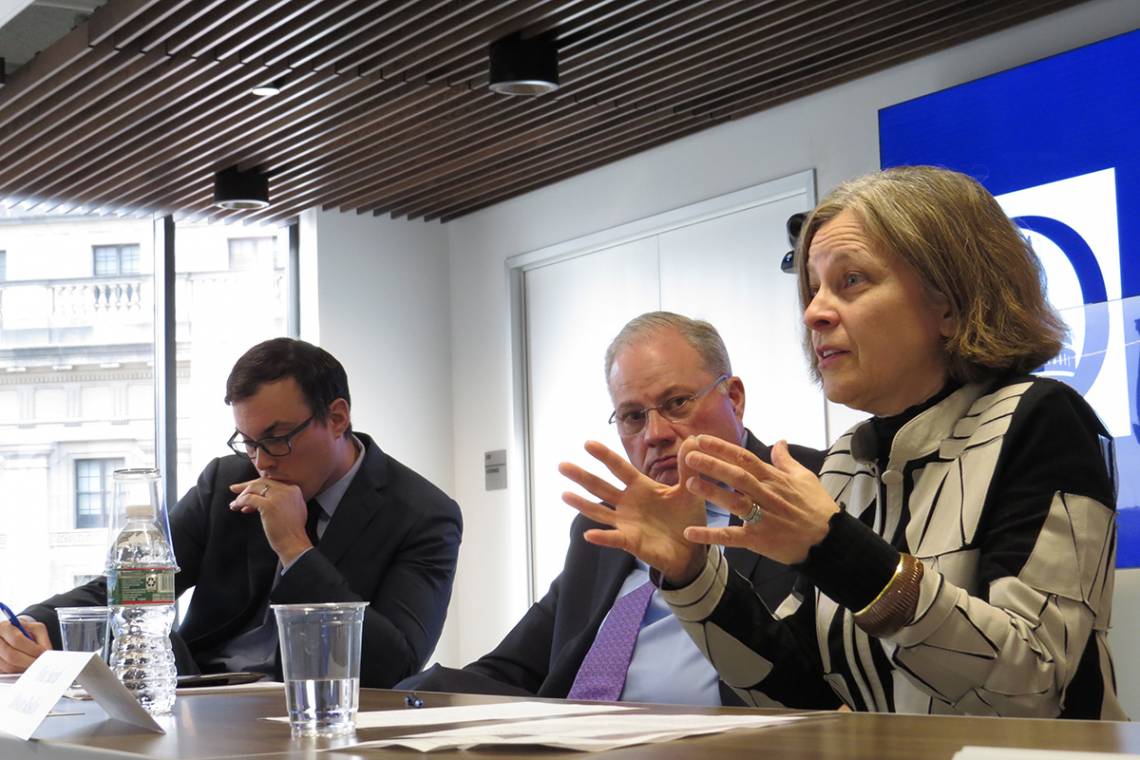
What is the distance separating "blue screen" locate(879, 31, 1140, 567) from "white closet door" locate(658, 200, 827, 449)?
1.00 meters

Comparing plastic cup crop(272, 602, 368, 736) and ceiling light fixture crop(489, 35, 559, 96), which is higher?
ceiling light fixture crop(489, 35, 559, 96)

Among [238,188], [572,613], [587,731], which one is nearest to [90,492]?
[238,188]

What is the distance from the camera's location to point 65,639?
1904mm

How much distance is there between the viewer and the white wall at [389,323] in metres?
7.07

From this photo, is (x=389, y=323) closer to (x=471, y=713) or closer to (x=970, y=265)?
(x=970, y=265)

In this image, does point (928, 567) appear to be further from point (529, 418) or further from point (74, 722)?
point (529, 418)

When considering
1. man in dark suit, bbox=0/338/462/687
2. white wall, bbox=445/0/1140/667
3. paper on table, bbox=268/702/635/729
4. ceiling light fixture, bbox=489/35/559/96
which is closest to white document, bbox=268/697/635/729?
paper on table, bbox=268/702/635/729

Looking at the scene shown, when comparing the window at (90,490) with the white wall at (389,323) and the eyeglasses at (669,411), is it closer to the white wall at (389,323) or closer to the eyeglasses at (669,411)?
the white wall at (389,323)

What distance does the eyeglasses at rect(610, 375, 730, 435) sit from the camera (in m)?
2.68

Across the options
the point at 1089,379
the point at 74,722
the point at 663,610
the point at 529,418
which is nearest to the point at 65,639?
the point at 74,722

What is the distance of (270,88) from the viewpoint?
534 cm

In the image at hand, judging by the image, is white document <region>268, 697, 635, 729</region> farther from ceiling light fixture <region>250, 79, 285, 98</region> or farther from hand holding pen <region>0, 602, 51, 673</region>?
ceiling light fixture <region>250, 79, 285, 98</region>

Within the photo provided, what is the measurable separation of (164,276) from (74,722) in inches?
229

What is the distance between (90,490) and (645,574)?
5312 mm
